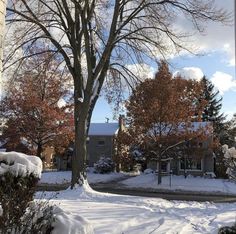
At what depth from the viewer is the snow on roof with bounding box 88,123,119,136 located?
6453 cm

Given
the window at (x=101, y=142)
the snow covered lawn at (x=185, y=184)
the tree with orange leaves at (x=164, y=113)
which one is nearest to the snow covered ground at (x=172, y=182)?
the snow covered lawn at (x=185, y=184)

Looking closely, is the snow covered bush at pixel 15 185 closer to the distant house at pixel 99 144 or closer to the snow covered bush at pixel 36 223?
the snow covered bush at pixel 36 223

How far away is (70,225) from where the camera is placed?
227 inches

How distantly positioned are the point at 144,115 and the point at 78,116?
14.4 meters

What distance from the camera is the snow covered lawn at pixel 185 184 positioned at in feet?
113

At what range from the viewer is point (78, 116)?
2080cm

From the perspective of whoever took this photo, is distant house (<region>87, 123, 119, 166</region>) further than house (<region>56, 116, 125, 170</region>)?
Yes

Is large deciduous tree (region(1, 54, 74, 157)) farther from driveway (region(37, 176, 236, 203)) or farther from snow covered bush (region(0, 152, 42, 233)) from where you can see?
snow covered bush (region(0, 152, 42, 233))

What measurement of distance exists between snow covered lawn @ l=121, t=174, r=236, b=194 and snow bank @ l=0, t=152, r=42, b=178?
27.0m

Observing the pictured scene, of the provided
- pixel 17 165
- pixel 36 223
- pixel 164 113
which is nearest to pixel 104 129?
pixel 164 113

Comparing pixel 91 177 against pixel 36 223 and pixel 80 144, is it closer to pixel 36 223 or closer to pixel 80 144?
pixel 80 144

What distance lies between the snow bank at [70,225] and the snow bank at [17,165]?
1245 mm

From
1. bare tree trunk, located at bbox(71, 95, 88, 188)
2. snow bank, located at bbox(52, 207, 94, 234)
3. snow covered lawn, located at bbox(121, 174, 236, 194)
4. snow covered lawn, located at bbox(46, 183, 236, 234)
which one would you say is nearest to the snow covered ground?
snow covered lawn, located at bbox(121, 174, 236, 194)

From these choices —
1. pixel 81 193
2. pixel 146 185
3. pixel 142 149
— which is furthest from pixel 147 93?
pixel 81 193
